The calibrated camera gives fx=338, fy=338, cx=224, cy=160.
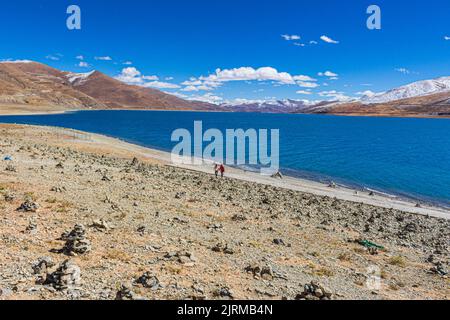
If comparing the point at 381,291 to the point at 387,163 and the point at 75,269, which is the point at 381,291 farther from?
the point at 387,163

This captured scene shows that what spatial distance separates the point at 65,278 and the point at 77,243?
333 cm

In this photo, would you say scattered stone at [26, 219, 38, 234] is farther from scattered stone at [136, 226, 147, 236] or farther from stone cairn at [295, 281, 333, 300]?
stone cairn at [295, 281, 333, 300]

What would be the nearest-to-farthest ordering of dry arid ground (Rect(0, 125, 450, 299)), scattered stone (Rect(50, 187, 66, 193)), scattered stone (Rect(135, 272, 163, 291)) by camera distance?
scattered stone (Rect(135, 272, 163, 291))
dry arid ground (Rect(0, 125, 450, 299))
scattered stone (Rect(50, 187, 66, 193))

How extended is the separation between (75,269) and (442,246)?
23.7 metres

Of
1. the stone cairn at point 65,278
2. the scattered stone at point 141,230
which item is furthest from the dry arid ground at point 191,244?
the scattered stone at point 141,230

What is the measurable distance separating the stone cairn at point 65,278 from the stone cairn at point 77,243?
8.13 feet

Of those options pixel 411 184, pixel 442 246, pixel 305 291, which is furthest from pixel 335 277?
pixel 411 184

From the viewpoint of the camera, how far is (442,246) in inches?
933

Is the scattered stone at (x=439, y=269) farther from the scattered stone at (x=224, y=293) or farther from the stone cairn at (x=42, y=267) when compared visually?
the stone cairn at (x=42, y=267)

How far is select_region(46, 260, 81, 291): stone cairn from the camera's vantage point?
11459 mm

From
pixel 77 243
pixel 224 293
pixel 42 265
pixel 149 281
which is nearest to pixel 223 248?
pixel 224 293

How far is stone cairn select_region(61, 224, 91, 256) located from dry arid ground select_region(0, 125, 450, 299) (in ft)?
0.16

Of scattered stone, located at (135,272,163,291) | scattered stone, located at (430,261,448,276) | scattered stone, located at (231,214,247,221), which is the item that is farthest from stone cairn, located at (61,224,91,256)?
scattered stone, located at (430,261,448,276)

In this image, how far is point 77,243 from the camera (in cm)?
1477
